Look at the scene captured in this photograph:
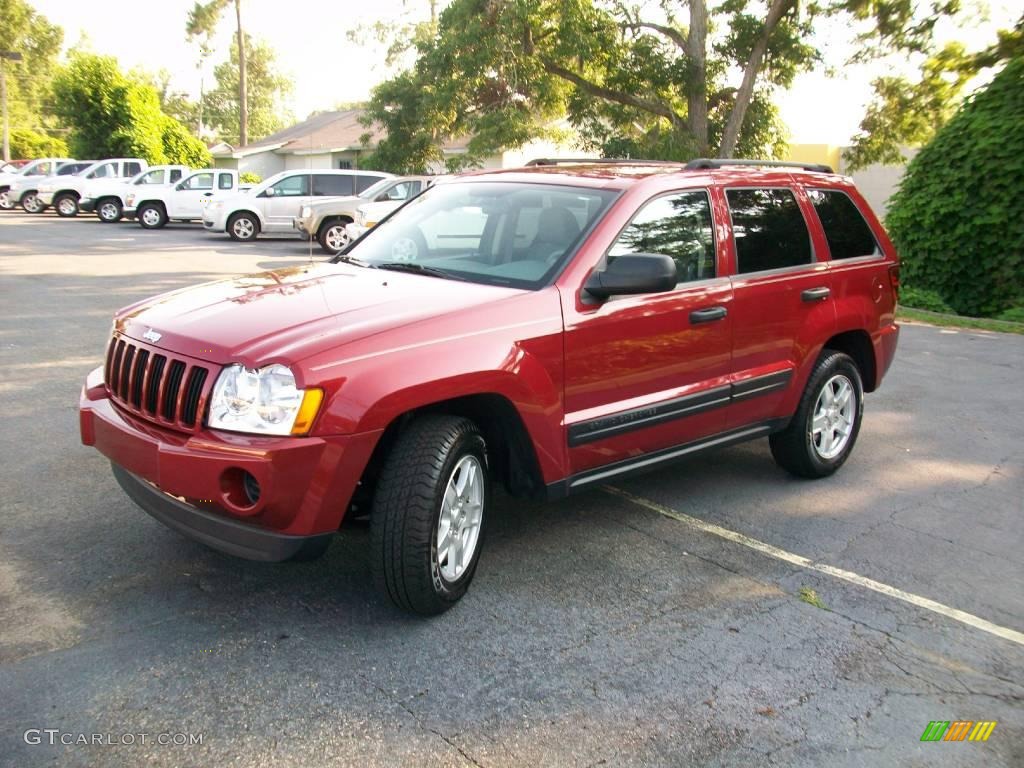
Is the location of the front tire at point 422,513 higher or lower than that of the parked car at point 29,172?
lower

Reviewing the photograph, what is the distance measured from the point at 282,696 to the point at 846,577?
2703 millimetres

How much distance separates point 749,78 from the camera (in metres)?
22.8

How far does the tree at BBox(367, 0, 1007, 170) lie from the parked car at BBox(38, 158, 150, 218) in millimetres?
10035

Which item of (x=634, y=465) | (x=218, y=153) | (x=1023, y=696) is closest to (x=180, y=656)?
(x=634, y=465)

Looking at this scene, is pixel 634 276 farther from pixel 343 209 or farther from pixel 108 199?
pixel 108 199

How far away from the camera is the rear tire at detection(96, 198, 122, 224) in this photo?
27672 millimetres

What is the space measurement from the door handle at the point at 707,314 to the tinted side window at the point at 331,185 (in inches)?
727

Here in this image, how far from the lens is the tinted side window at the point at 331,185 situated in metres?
22.3

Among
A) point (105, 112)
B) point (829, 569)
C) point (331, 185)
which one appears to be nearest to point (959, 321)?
point (829, 569)

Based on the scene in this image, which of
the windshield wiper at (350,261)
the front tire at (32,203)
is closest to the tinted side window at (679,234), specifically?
the windshield wiper at (350,261)

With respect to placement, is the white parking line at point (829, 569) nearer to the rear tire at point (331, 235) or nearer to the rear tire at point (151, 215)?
the rear tire at point (331, 235)

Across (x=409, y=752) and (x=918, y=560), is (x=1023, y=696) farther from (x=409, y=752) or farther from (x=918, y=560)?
(x=409, y=752)

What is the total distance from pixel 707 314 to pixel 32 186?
103 ft

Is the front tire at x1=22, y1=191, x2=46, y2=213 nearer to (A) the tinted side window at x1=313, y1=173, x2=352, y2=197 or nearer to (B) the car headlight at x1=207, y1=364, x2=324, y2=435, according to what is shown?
(A) the tinted side window at x1=313, y1=173, x2=352, y2=197
